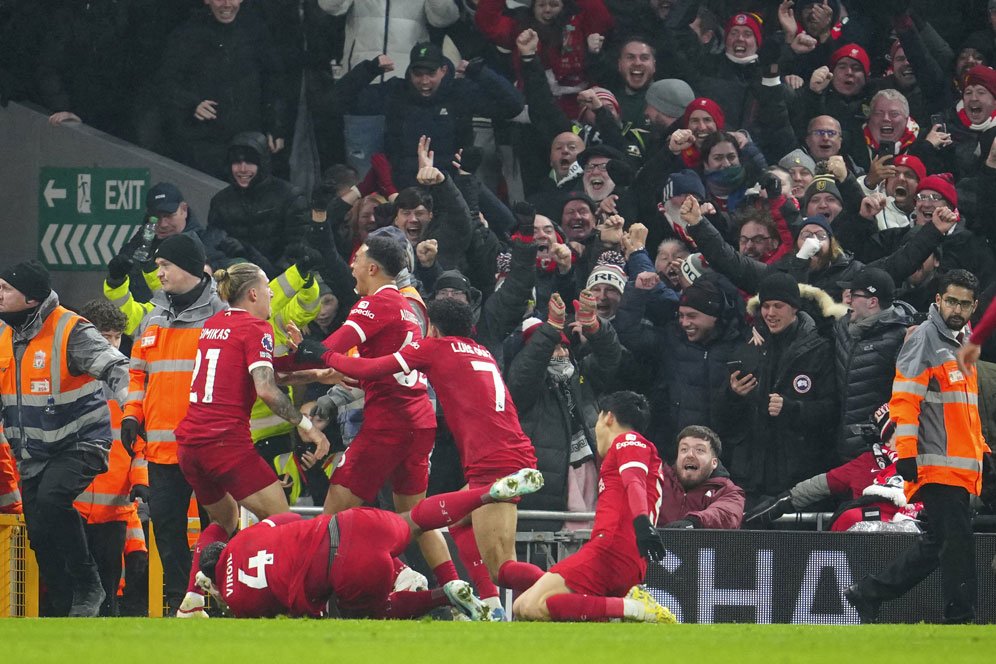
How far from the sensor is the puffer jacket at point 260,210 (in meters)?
14.0

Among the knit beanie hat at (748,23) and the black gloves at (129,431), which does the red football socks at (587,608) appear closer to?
the black gloves at (129,431)

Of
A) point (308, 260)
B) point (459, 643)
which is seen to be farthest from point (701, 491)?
point (459, 643)

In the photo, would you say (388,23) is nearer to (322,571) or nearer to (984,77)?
(984,77)

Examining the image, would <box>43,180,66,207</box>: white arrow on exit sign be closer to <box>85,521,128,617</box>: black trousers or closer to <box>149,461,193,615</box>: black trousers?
<box>85,521,128,617</box>: black trousers

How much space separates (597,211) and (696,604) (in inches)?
178

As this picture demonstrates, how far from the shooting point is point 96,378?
35.4 feet

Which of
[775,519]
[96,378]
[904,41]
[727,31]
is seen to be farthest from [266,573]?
[904,41]

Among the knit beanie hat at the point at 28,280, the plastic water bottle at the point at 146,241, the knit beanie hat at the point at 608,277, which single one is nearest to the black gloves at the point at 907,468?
the knit beanie hat at the point at 608,277

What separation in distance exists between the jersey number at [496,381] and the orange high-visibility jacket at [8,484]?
308 cm

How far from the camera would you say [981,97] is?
15055mm

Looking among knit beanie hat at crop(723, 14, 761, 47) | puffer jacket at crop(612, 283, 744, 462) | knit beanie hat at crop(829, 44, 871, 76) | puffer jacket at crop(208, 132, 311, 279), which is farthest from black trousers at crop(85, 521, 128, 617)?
knit beanie hat at crop(829, 44, 871, 76)

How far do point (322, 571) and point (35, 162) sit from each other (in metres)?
7.58

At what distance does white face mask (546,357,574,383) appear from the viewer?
40.5 feet

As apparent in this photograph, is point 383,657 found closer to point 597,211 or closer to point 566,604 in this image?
point 566,604
